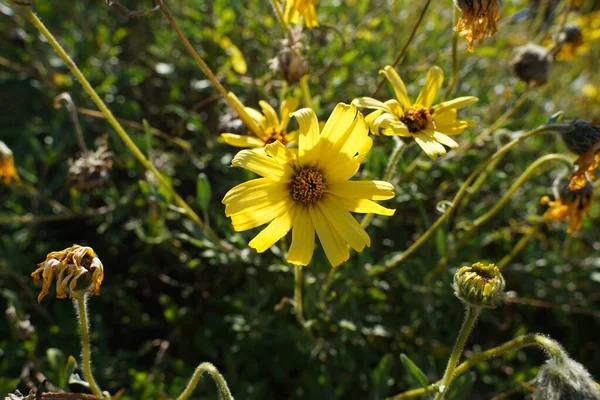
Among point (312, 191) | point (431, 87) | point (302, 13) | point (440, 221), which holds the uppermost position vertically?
point (302, 13)

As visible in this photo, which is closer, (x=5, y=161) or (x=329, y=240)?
(x=329, y=240)

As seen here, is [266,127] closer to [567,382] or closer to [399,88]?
[399,88]

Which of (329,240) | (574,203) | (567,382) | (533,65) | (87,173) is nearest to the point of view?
(567,382)

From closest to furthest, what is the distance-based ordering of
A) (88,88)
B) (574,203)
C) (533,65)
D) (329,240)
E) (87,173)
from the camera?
(329,240), (88,88), (574,203), (87,173), (533,65)

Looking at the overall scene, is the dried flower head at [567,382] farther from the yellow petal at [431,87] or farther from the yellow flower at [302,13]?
the yellow flower at [302,13]

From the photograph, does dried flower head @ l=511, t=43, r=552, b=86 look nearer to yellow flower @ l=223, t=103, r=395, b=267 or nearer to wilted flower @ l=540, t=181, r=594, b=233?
wilted flower @ l=540, t=181, r=594, b=233

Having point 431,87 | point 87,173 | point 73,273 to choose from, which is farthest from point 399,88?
point 87,173

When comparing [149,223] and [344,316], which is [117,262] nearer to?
[149,223]
